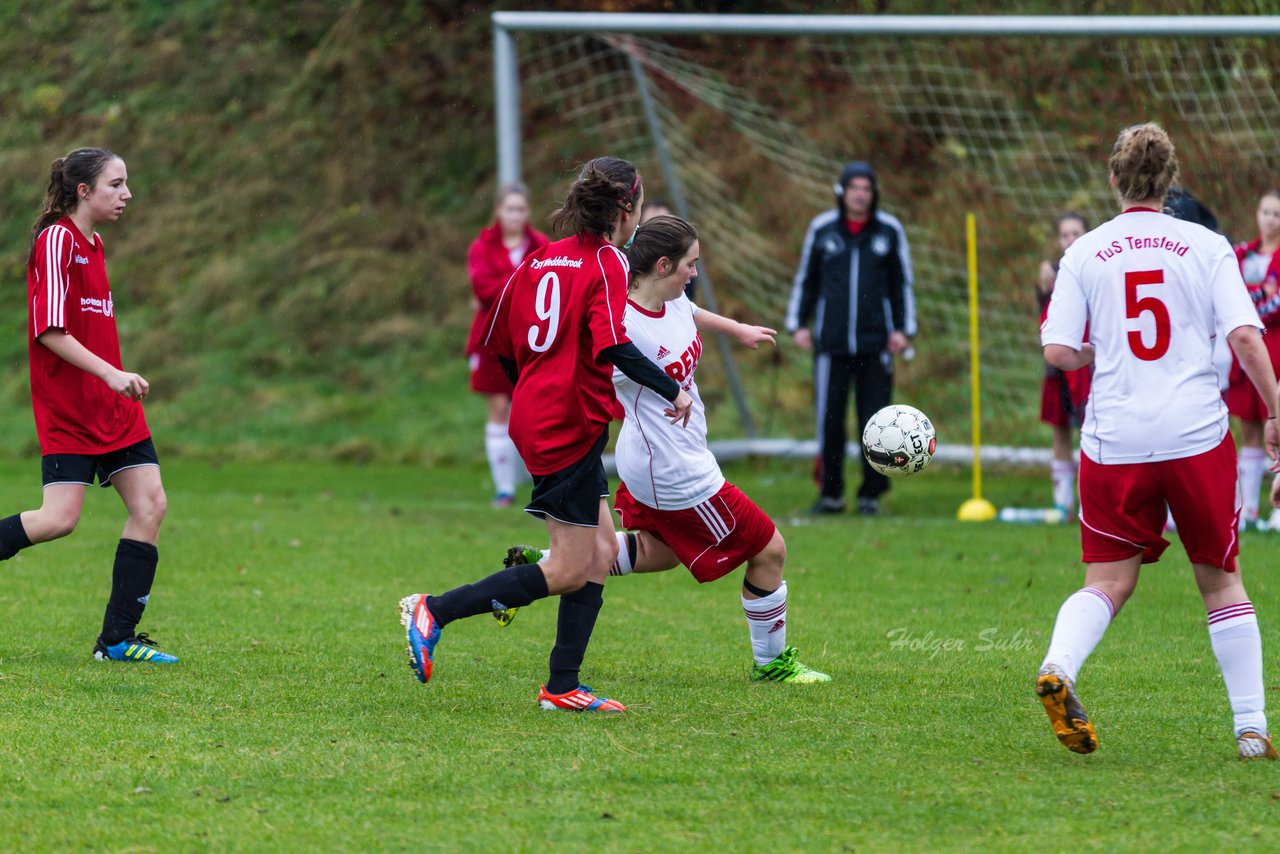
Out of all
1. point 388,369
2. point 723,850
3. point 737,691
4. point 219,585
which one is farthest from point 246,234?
point 723,850

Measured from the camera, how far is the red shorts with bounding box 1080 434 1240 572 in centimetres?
425

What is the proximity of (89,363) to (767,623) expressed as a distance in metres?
2.60

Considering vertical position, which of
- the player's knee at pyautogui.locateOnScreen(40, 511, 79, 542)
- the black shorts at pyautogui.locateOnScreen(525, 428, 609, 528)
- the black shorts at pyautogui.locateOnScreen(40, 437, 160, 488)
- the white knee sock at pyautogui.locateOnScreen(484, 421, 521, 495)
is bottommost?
the white knee sock at pyautogui.locateOnScreen(484, 421, 521, 495)

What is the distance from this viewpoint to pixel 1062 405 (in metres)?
9.98

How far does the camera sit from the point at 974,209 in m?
13.0

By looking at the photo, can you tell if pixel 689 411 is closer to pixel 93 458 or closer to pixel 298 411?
pixel 93 458

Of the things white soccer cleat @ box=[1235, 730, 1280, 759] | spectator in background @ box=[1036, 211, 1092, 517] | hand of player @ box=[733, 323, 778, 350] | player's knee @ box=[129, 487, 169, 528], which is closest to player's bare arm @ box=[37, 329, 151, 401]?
player's knee @ box=[129, 487, 169, 528]

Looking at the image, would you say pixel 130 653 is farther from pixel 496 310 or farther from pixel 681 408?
pixel 681 408

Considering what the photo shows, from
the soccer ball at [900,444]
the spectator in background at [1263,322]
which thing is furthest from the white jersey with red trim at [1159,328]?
the spectator in background at [1263,322]

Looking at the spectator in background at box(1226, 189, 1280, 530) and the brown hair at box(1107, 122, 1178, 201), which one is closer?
the brown hair at box(1107, 122, 1178, 201)

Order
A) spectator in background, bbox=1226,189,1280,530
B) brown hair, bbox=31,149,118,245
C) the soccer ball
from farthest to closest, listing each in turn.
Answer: spectator in background, bbox=1226,189,1280,530 < the soccer ball < brown hair, bbox=31,149,118,245

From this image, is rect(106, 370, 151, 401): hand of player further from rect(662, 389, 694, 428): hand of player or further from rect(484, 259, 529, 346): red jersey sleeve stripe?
rect(662, 389, 694, 428): hand of player

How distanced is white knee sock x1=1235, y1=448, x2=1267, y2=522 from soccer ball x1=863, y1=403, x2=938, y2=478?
442 centimetres

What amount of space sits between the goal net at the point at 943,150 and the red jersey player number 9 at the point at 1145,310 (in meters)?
7.56
